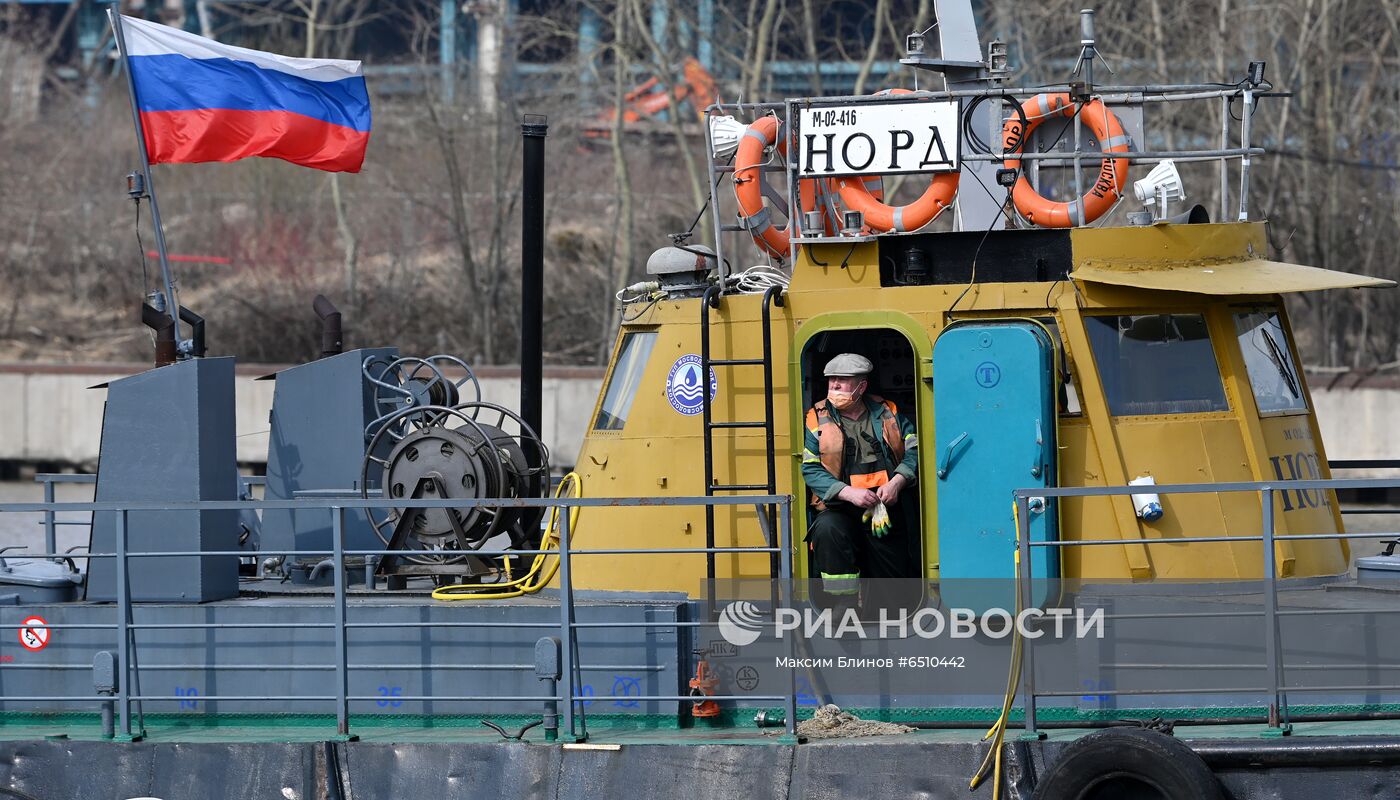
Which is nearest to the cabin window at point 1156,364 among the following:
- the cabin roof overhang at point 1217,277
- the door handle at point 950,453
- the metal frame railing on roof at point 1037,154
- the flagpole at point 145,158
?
the cabin roof overhang at point 1217,277

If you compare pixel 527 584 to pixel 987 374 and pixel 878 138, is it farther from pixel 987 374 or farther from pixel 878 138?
pixel 878 138

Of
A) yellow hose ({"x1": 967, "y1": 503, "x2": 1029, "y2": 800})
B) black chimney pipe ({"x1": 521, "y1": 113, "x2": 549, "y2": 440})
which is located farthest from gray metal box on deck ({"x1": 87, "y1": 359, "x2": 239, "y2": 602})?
yellow hose ({"x1": 967, "y1": 503, "x2": 1029, "y2": 800})

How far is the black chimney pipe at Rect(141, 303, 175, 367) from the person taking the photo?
10.1 m

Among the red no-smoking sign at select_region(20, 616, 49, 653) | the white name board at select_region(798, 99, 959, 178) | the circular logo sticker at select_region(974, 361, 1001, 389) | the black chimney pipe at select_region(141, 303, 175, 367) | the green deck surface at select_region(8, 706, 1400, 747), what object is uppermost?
the white name board at select_region(798, 99, 959, 178)

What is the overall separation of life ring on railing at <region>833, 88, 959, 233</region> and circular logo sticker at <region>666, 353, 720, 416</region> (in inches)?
45.1

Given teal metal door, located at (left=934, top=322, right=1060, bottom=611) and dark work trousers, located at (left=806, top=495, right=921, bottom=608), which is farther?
dark work trousers, located at (left=806, top=495, right=921, bottom=608)

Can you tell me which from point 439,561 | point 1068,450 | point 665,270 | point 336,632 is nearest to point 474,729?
point 336,632

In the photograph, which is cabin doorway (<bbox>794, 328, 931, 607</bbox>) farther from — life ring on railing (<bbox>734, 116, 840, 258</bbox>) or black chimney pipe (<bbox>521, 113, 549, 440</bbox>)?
black chimney pipe (<bbox>521, 113, 549, 440</bbox>)

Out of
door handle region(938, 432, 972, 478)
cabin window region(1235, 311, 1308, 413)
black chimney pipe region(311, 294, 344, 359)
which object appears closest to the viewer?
door handle region(938, 432, 972, 478)

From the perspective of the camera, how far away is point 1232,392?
325 inches

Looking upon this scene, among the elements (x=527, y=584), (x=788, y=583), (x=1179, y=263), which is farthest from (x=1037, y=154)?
(x=527, y=584)

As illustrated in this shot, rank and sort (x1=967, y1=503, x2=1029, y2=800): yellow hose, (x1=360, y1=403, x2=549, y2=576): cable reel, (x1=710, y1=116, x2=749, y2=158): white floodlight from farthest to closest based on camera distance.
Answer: (x1=710, y1=116, x2=749, y2=158): white floodlight → (x1=360, y1=403, x2=549, y2=576): cable reel → (x1=967, y1=503, x2=1029, y2=800): yellow hose

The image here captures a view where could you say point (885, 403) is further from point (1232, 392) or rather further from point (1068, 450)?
point (1232, 392)

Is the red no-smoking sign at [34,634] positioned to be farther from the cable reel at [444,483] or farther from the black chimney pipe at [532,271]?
the black chimney pipe at [532,271]
